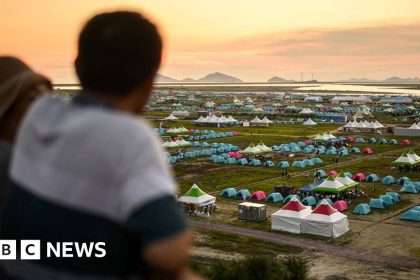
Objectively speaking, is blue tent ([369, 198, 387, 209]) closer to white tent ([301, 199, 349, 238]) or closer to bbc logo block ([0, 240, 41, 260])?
white tent ([301, 199, 349, 238])

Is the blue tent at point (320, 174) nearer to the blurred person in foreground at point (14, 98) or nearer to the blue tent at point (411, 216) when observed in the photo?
the blue tent at point (411, 216)

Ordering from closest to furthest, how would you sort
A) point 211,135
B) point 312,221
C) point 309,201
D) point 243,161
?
point 312,221 → point 309,201 → point 243,161 → point 211,135

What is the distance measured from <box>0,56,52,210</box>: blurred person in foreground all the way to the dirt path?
23492mm

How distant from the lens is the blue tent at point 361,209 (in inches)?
1280

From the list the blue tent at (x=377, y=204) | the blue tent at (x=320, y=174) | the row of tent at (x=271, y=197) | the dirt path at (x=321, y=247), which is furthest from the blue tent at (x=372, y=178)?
the dirt path at (x=321, y=247)

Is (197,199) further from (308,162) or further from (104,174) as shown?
(104,174)

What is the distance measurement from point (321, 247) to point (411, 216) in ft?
26.7

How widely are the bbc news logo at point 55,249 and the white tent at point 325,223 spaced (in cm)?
2733

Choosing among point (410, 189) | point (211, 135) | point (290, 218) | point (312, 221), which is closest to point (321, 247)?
point (312, 221)

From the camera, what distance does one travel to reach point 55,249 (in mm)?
1640

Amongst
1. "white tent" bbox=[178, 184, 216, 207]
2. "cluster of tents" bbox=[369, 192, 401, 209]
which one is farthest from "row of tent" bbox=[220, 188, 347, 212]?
"white tent" bbox=[178, 184, 216, 207]

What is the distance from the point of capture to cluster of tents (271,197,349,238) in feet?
92.0

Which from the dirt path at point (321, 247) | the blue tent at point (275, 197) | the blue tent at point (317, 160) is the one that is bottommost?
the dirt path at point (321, 247)

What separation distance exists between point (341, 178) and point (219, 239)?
45.2 feet
